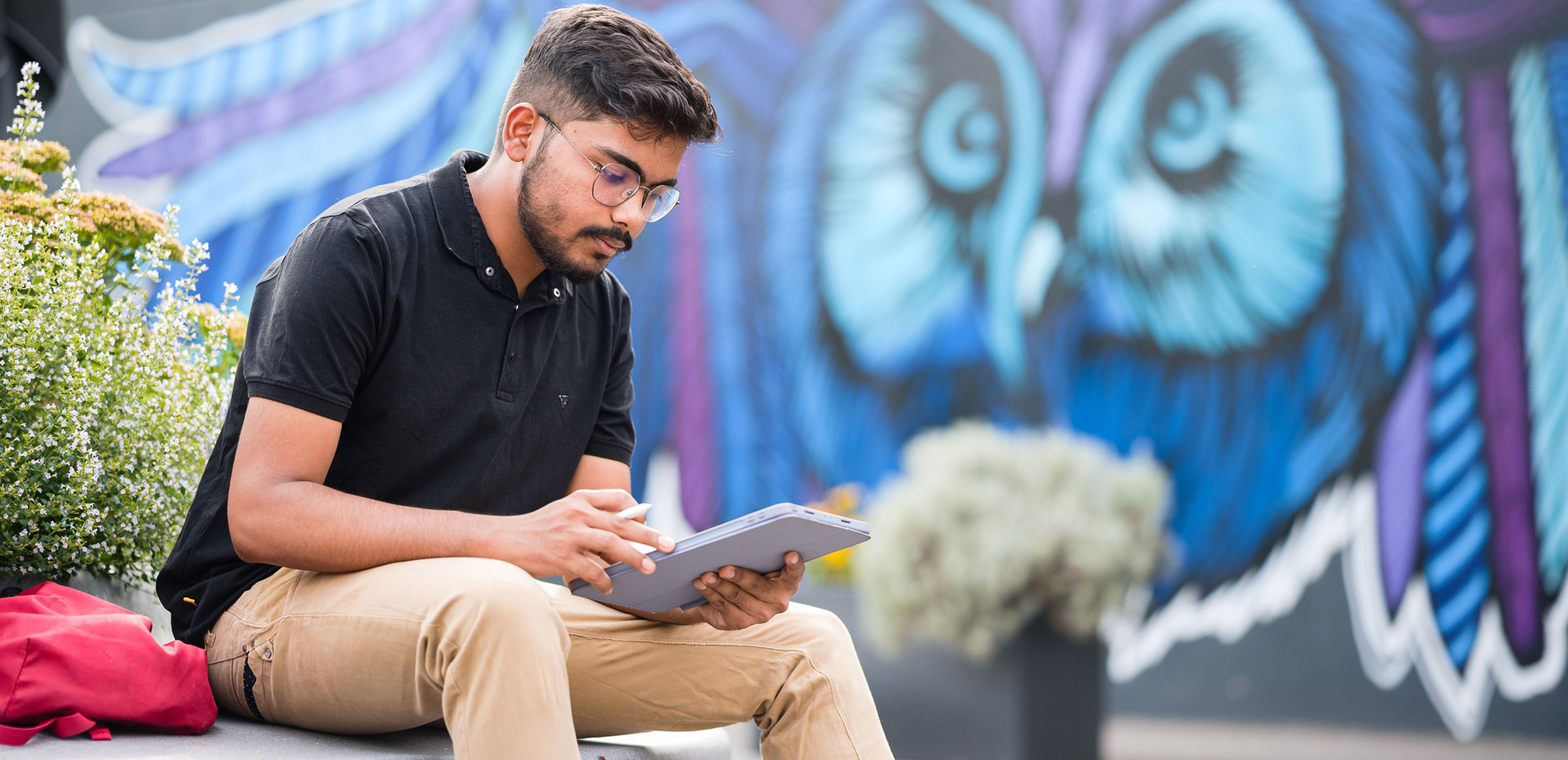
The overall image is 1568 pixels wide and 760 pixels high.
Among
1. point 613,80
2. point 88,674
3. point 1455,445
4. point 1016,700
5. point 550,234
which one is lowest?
point 1016,700

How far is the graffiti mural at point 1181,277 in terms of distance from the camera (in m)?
4.13

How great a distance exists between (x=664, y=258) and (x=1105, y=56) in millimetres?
1995

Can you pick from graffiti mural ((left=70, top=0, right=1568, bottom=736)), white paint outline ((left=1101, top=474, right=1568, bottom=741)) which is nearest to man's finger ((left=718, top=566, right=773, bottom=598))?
white paint outline ((left=1101, top=474, right=1568, bottom=741))

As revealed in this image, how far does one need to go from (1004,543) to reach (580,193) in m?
2.31

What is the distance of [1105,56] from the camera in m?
4.61

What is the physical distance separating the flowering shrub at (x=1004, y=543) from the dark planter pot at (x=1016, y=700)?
7cm

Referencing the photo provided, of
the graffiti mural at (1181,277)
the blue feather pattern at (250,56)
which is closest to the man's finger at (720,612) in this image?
the graffiti mural at (1181,277)

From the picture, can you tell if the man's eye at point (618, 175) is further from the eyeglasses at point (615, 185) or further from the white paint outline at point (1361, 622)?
the white paint outline at point (1361, 622)

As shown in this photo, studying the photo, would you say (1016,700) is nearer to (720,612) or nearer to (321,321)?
(720,612)

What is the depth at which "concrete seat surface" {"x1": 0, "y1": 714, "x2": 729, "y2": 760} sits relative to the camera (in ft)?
4.31

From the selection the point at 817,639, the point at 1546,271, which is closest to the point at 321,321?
the point at 817,639

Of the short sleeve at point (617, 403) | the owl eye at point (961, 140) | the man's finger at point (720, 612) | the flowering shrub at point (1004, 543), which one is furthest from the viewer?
the owl eye at point (961, 140)

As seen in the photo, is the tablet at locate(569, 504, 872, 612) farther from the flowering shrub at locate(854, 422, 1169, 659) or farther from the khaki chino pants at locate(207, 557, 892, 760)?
the flowering shrub at locate(854, 422, 1169, 659)

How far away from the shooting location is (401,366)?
5.08 ft
